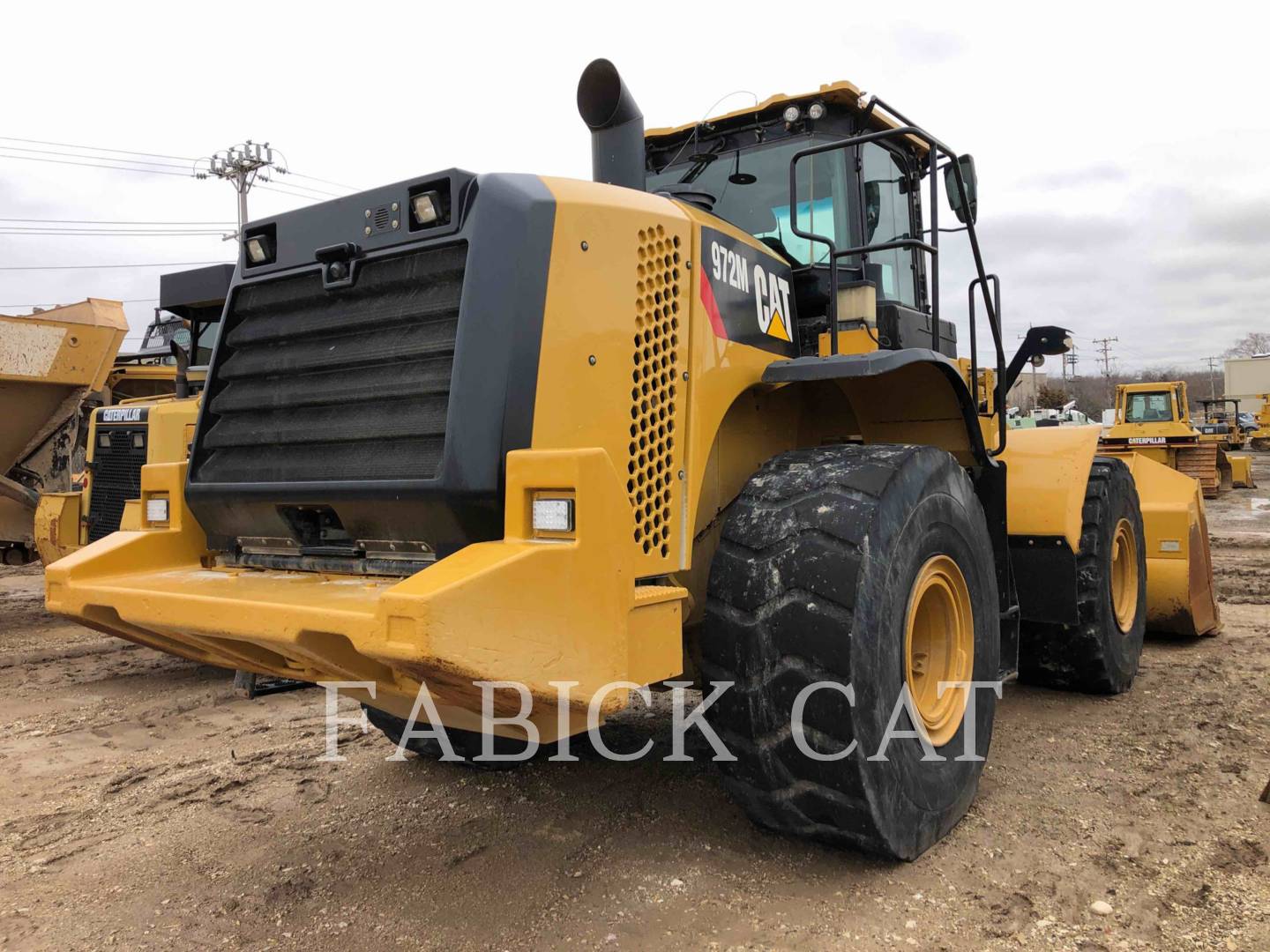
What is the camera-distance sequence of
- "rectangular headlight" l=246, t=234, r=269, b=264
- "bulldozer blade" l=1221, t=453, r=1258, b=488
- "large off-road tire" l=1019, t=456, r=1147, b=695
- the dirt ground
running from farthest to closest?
"bulldozer blade" l=1221, t=453, r=1258, b=488 < "large off-road tire" l=1019, t=456, r=1147, b=695 < "rectangular headlight" l=246, t=234, r=269, b=264 < the dirt ground

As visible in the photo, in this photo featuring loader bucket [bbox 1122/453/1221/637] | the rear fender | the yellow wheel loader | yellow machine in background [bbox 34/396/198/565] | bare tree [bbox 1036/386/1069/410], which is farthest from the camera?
bare tree [bbox 1036/386/1069/410]

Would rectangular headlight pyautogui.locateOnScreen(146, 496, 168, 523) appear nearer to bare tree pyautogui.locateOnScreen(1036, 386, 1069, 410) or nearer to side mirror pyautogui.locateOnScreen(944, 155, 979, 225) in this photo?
side mirror pyautogui.locateOnScreen(944, 155, 979, 225)

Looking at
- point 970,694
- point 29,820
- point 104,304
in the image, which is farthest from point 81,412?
point 970,694

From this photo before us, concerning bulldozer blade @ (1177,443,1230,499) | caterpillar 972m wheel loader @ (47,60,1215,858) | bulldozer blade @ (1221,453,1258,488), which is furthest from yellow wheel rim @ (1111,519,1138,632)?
bulldozer blade @ (1221,453,1258,488)

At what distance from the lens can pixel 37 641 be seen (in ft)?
26.7

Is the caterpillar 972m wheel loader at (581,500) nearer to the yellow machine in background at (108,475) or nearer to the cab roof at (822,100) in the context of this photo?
the cab roof at (822,100)

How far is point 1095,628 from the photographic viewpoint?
499 cm

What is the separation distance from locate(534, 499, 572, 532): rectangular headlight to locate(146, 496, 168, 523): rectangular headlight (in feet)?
5.66

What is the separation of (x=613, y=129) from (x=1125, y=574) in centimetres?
414

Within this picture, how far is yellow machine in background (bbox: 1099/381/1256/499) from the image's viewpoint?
20203 millimetres

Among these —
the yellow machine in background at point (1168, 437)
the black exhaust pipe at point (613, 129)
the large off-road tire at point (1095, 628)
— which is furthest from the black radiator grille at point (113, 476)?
the yellow machine in background at point (1168, 437)

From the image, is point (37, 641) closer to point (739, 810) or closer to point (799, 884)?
point (739, 810)

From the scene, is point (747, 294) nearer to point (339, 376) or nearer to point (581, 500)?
point (581, 500)

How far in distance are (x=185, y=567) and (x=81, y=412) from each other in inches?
271
